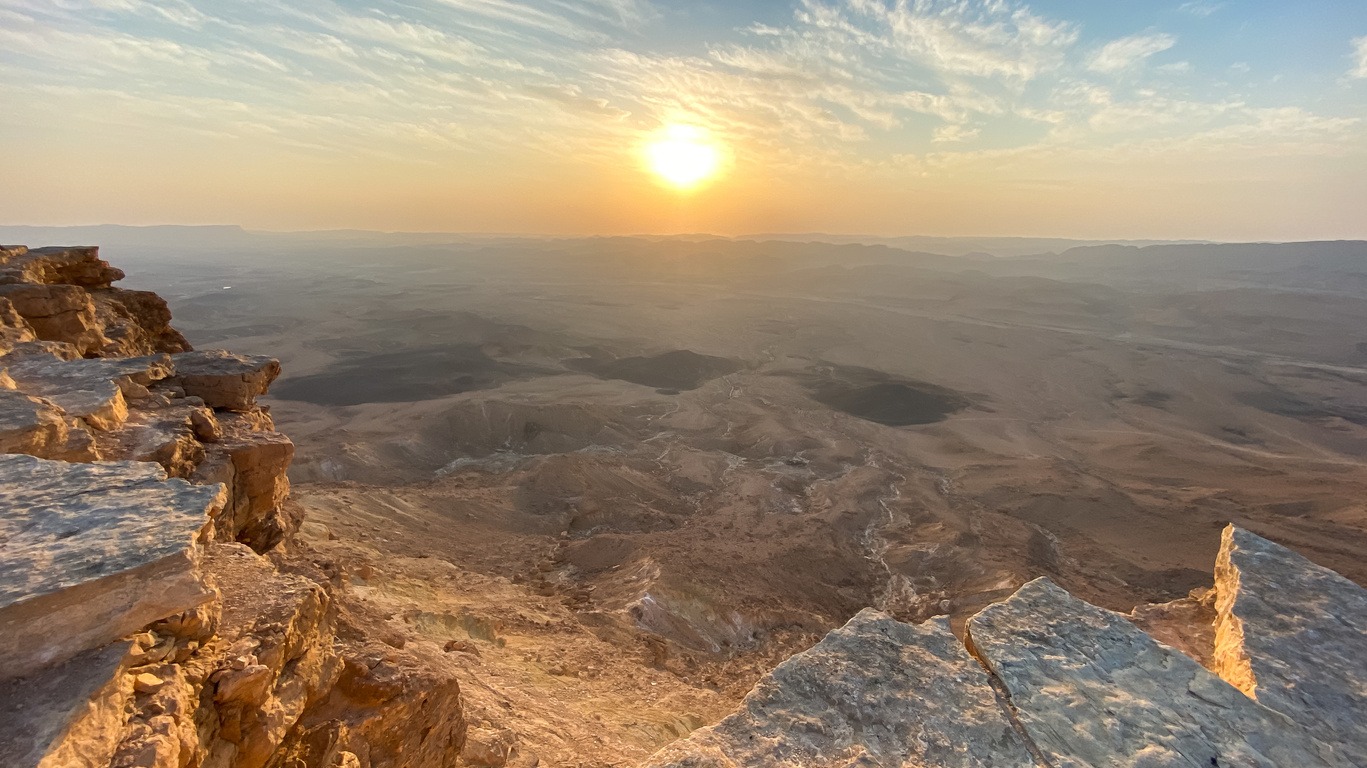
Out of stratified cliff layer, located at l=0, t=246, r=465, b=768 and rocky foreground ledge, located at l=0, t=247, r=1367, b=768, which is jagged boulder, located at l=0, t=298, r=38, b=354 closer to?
stratified cliff layer, located at l=0, t=246, r=465, b=768

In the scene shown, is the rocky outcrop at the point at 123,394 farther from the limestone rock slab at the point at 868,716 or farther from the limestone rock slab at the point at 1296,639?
the limestone rock slab at the point at 1296,639

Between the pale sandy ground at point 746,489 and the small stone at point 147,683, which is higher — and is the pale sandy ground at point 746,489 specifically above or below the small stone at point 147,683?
below

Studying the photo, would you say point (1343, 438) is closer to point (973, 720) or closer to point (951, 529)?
point (951, 529)

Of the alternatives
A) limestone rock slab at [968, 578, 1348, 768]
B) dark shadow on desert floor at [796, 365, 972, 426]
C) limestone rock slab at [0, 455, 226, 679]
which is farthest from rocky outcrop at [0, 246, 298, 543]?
dark shadow on desert floor at [796, 365, 972, 426]

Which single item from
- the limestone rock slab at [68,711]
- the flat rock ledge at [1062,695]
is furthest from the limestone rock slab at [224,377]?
the flat rock ledge at [1062,695]

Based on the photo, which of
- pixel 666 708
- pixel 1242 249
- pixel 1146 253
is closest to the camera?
pixel 666 708

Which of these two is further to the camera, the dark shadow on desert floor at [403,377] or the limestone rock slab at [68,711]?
the dark shadow on desert floor at [403,377]

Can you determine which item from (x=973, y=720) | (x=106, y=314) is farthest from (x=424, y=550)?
(x=973, y=720)
